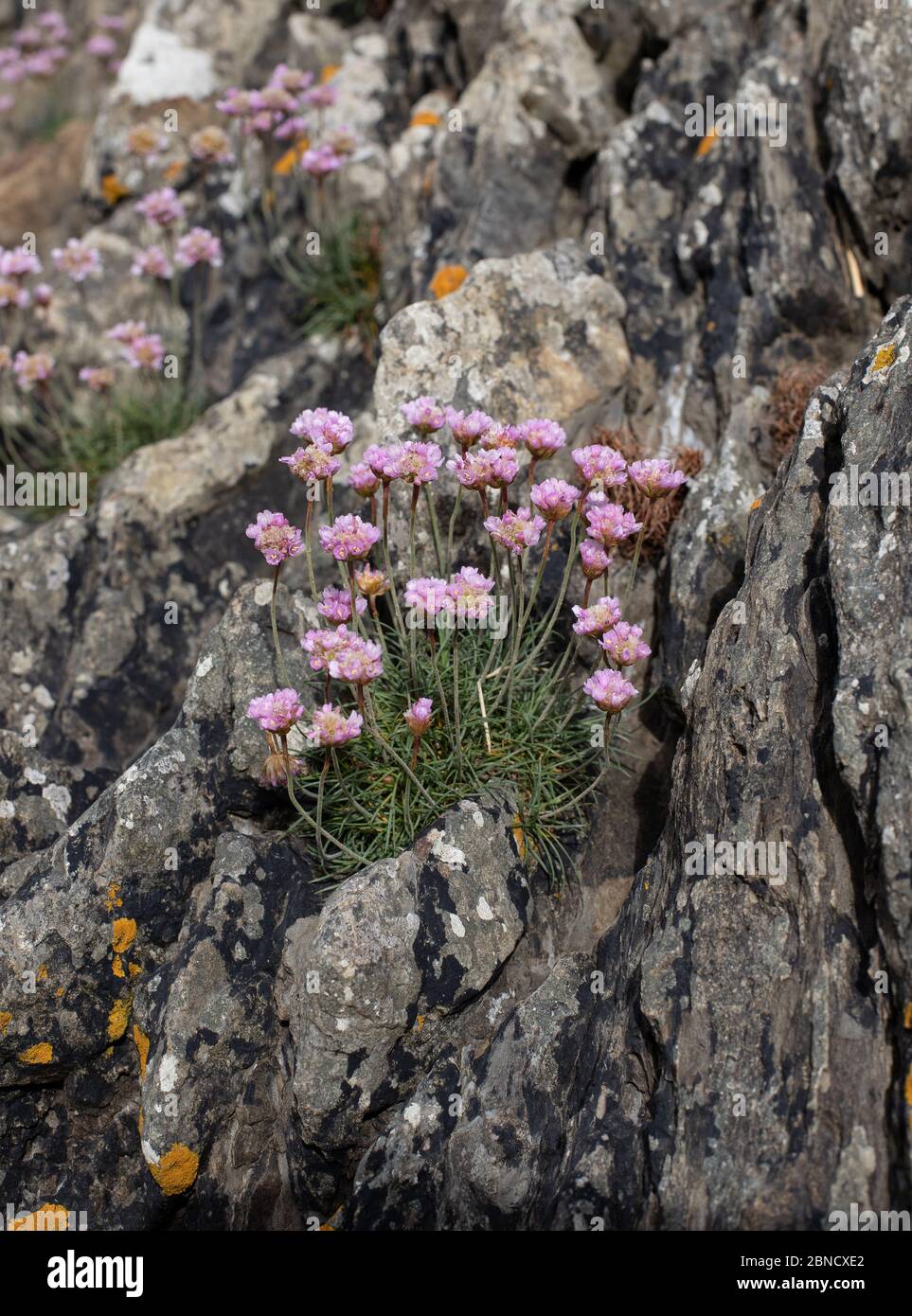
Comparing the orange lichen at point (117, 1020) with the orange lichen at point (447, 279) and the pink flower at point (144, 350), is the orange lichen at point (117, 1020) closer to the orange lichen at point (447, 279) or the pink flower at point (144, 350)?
the pink flower at point (144, 350)

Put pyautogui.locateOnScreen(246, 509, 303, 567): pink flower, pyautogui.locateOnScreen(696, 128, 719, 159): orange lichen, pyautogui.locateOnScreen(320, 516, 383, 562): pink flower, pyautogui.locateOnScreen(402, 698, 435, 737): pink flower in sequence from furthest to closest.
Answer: pyautogui.locateOnScreen(696, 128, 719, 159): orange lichen < pyautogui.locateOnScreen(246, 509, 303, 567): pink flower < pyautogui.locateOnScreen(320, 516, 383, 562): pink flower < pyautogui.locateOnScreen(402, 698, 435, 737): pink flower

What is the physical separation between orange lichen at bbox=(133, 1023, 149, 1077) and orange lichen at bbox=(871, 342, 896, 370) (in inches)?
182

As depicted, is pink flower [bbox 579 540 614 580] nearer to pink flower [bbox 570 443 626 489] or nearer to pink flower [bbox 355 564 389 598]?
pink flower [bbox 570 443 626 489]

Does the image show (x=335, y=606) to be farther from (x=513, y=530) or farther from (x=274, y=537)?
(x=513, y=530)

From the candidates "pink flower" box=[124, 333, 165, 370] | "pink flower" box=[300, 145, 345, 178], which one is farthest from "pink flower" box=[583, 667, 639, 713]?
"pink flower" box=[300, 145, 345, 178]

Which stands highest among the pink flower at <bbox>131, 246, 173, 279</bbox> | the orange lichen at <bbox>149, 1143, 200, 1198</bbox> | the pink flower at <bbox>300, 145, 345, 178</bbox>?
the pink flower at <bbox>300, 145, 345, 178</bbox>

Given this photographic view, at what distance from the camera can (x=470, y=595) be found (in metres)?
4.50

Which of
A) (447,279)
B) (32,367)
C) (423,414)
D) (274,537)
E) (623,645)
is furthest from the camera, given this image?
(32,367)

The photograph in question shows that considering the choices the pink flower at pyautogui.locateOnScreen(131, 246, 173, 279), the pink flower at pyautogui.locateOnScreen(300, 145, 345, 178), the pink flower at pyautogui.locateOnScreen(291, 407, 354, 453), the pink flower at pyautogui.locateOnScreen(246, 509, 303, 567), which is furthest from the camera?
the pink flower at pyautogui.locateOnScreen(131, 246, 173, 279)

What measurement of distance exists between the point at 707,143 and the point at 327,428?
13.8 feet

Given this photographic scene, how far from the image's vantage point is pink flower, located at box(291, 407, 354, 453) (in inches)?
190

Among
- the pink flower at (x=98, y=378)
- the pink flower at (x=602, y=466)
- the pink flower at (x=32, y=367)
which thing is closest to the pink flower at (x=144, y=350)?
the pink flower at (x=98, y=378)

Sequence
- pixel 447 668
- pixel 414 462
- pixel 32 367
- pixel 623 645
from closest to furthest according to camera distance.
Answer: pixel 623 645 < pixel 414 462 < pixel 447 668 < pixel 32 367

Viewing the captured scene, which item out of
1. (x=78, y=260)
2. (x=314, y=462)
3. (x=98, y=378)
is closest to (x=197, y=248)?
(x=78, y=260)
